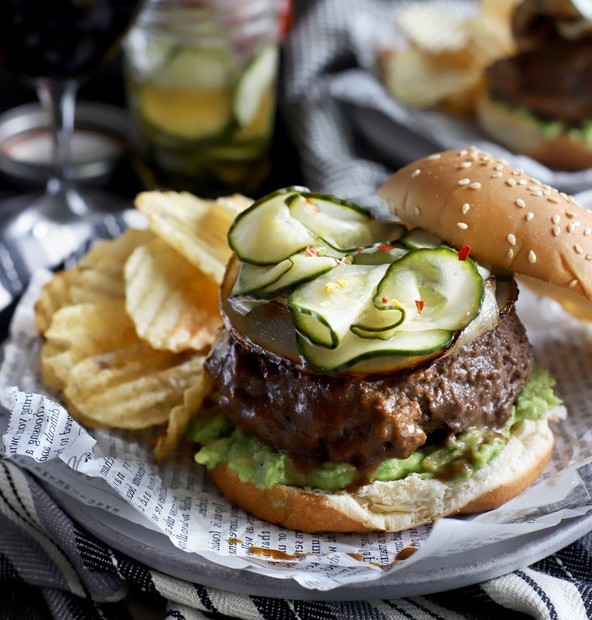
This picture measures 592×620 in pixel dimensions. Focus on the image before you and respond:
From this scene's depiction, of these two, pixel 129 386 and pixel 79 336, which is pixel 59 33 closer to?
pixel 79 336

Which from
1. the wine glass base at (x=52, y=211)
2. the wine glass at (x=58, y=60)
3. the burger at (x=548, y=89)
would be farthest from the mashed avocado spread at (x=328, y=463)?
the burger at (x=548, y=89)

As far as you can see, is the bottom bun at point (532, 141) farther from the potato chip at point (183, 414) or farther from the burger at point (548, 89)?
the potato chip at point (183, 414)

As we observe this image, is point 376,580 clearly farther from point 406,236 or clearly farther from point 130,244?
point 130,244

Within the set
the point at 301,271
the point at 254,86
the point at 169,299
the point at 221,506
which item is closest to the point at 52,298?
the point at 169,299

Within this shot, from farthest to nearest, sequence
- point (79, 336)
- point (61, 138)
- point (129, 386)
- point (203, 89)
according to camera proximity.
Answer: point (61, 138) → point (203, 89) → point (79, 336) → point (129, 386)

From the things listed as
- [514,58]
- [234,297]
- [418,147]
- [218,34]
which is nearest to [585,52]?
[514,58]

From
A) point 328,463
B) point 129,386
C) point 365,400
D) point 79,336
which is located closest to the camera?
point 365,400
